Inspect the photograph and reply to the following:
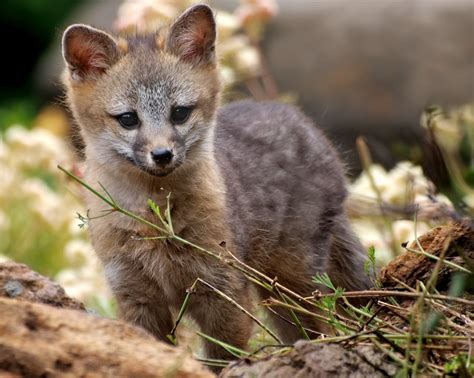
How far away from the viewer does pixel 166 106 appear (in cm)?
416

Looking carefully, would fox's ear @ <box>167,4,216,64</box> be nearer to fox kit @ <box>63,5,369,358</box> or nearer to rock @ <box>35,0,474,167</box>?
fox kit @ <box>63,5,369,358</box>

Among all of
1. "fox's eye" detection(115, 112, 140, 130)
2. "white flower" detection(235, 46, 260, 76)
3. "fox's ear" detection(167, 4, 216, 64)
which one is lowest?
"white flower" detection(235, 46, 260, 76)

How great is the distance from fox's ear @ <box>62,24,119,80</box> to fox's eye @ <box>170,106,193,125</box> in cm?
36

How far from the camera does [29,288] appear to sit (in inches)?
135

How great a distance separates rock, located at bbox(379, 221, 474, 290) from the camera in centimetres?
360

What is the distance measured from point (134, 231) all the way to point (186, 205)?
272mm

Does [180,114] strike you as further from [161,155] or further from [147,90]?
[161,155]

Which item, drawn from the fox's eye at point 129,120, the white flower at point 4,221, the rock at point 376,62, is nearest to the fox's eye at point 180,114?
the fox's eye at point 129,120

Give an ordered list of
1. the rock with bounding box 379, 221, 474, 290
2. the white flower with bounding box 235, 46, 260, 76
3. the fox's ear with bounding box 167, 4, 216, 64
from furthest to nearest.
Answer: the white flower with bounding box 235, 46, 260, 76
the fox's ear with bounding box 167, 4, 216, 64
the rock with bounding box 379, 221, 474, 290

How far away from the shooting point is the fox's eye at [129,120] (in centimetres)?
413

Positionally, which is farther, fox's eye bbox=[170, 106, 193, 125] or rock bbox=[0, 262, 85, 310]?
fox's eye bbox=[170, 106, 193, 125]

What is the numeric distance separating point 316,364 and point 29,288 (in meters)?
1.07

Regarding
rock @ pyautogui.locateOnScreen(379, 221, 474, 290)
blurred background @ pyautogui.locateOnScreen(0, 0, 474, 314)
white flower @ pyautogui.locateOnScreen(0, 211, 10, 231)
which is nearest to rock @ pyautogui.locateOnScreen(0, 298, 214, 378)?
blurred background @ pyautogui.locateOnScreen(0, 0, 474, 314)

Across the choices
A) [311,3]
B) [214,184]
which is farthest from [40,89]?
[214,184]
